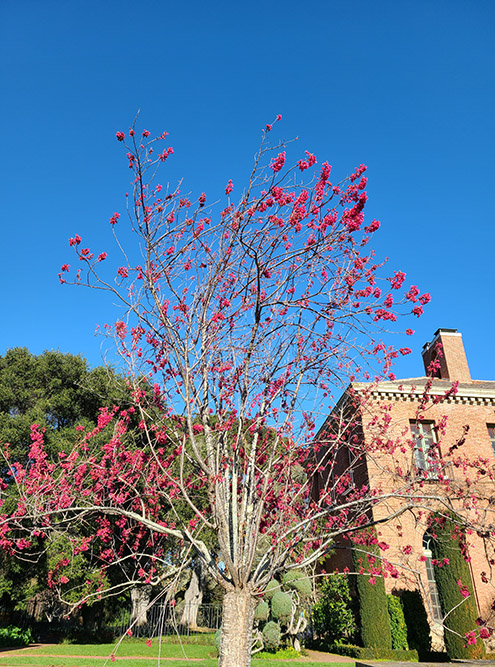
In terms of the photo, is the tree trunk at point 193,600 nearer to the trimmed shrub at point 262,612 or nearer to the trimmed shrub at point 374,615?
the trimmed shrub at point 262,612

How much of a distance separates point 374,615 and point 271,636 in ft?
11.0

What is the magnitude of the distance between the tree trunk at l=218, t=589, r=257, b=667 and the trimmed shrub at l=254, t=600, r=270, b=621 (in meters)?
11.1

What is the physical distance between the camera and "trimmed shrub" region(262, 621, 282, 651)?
546 inches

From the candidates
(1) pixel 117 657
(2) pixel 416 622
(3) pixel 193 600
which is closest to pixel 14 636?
(1) pixel 117 657

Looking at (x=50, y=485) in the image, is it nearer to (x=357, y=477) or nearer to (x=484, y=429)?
(x=357, y=477)

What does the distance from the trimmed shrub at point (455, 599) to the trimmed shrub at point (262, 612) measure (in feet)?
17.6

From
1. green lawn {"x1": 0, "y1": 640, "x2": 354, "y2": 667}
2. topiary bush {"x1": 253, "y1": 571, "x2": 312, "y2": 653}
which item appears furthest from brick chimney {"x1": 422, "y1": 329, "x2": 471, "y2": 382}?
green lawn {"x1": 0, "y1": 640, "x2": 354, "y2": 667}

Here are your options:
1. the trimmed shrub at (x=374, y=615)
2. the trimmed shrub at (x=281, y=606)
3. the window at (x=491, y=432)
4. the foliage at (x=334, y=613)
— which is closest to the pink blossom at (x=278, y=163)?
the trimmed shrub at (x=374, y=615)

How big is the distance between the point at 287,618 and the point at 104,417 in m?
12.1

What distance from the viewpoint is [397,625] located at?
43.6ft

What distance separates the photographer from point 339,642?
1427 centimetres

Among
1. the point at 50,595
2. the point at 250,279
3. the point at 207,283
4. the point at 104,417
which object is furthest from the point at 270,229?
the point at 50,595

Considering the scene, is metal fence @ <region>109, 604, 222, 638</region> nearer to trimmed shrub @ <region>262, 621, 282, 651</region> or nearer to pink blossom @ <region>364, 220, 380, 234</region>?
trimmed shrub @ <region>262, 621, 282, 651</region>

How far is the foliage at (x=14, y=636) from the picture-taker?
53.4 feet
